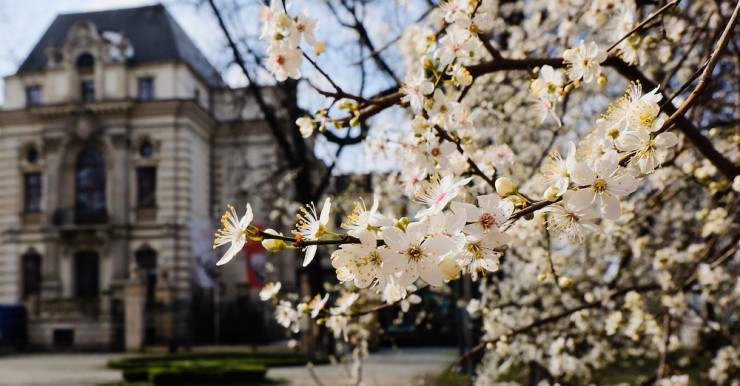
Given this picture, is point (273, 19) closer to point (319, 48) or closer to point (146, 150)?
point (319, 48)

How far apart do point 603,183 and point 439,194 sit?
0.36 meters

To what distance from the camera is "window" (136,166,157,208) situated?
940 inches

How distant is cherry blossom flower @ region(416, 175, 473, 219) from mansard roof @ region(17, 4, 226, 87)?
23.5 m

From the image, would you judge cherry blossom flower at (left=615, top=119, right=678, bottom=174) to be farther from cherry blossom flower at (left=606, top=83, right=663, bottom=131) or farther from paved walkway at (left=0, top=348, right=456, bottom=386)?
paved walkway at (left=0, top=348, right=456, bottom=386)

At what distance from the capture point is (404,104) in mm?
2646

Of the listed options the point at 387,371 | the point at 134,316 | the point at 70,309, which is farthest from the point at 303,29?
the point at 70,309

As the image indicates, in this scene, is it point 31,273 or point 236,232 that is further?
point 31,273

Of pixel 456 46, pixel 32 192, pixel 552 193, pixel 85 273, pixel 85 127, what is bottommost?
pixel 552 193

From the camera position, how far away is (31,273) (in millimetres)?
23844

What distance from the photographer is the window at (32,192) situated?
24406mm

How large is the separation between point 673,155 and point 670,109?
93cm

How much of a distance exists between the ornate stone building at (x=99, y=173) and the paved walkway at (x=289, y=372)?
5507 mm

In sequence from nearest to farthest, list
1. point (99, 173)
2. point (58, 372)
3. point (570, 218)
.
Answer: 1. point (570, 218)
2. point (58, 372)
3. point (99, 173)

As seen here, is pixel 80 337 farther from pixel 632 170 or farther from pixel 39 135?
pixel 632 170
